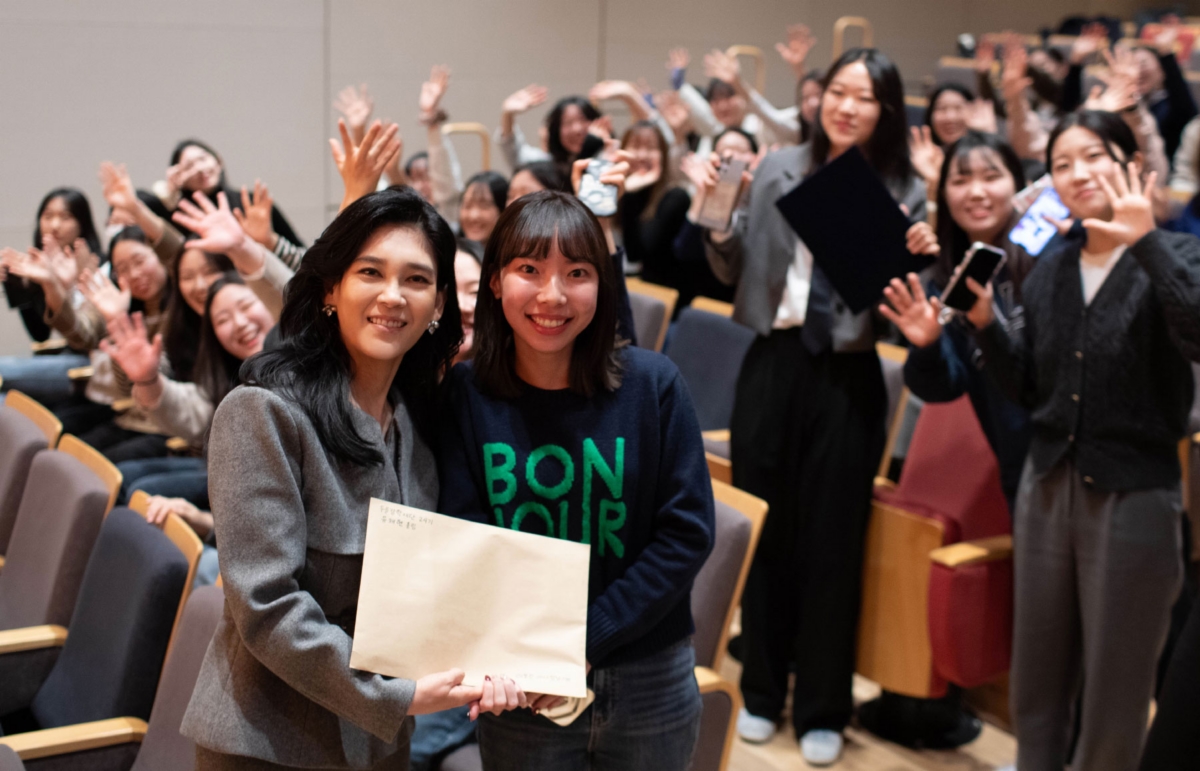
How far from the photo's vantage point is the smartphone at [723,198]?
2.73 m

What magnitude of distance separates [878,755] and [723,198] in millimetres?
1466

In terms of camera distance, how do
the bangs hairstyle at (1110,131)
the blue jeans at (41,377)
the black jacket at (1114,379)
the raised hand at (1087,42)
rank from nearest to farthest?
the black jacket at (1114,379) → the bangs hairstyle at (1110,131) → the blue jeans at (41,377) → the raised hand at (1087,42)

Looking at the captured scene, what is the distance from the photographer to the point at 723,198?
2.76 metres

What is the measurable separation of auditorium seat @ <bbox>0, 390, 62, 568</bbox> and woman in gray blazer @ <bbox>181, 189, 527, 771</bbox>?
1.68 m

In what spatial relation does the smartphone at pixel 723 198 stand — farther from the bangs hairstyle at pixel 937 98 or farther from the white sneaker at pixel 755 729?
the bangs hairstyle at pixel 937 98

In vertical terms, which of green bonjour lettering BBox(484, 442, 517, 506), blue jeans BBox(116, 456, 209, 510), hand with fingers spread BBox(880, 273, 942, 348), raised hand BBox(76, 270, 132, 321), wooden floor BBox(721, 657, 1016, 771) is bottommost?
wooden floor BBox(721, 657, 1016, 771)

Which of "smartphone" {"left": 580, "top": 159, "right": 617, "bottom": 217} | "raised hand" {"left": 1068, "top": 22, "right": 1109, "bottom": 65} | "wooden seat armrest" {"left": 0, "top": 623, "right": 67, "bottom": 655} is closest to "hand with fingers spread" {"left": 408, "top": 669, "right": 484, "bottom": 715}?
"smartphone" {"left": 580, "top": 159, "right": 617, "bottom": 217}

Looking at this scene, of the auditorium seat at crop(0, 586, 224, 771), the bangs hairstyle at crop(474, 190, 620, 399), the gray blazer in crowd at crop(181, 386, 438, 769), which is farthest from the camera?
the auditorium seat at crop(0, 586, 224, 771)

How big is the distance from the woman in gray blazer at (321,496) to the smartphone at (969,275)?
4.35 ft

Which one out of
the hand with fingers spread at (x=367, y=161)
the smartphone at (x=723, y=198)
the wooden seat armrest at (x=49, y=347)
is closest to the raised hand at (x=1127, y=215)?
the smartphone at (x=723, y=198)

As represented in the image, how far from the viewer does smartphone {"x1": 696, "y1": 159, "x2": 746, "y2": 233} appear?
2.73 metres

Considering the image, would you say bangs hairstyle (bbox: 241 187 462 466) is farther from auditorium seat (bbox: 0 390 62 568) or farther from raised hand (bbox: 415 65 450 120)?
raised hand (bbox: 415 65 450 120)

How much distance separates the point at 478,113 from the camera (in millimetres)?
7328

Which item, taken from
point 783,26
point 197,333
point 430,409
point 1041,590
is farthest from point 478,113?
point 430,409
